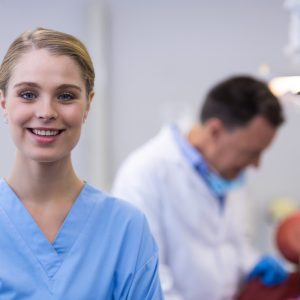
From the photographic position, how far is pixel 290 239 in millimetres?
1553

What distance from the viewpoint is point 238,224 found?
1.72 meters

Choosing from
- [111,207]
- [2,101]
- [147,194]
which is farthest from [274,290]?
[2,101]

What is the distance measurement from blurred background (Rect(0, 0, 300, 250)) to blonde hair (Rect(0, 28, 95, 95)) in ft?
4.93

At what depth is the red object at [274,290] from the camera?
4.94 feet

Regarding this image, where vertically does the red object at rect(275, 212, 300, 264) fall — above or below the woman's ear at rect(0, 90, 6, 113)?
below

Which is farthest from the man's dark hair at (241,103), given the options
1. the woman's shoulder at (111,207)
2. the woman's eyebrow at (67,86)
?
the woman's eyebrow at (67,86)

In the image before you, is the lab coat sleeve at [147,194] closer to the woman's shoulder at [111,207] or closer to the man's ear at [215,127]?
the man's ear at [215,127]

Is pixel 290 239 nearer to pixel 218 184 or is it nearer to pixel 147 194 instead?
pixel 218 184

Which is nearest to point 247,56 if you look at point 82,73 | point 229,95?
point 229,95

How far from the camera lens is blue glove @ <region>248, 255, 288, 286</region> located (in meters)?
1.53

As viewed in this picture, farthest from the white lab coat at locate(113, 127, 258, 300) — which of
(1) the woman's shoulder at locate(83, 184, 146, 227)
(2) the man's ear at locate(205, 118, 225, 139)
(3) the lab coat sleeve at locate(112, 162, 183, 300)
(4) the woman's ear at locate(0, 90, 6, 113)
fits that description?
(4) the woman's ear at locate(0, 90, 6, 113)

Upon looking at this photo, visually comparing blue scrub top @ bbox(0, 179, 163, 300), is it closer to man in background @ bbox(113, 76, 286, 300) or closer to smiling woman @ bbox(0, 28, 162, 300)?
smiling woman @ bbox(0, 28, 162, 300)

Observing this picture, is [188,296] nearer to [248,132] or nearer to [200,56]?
[248,132]

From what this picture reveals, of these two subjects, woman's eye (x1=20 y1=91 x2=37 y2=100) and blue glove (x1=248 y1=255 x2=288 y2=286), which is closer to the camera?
woman's eye (x1=20 y1=91 x2=37 y2=100)
